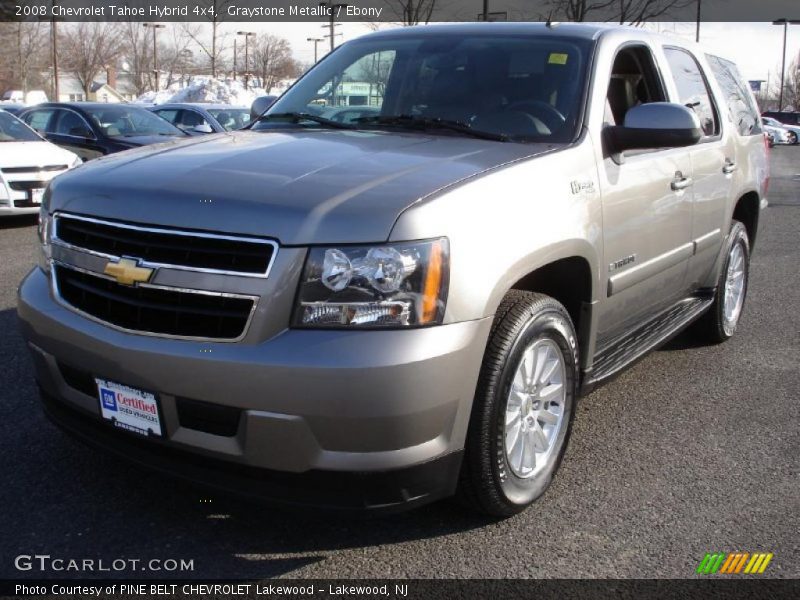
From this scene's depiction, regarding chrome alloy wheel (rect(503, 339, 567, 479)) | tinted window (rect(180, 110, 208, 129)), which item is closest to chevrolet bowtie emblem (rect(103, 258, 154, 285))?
chrome alloy wheel (rect(503, 339, 567, 479))

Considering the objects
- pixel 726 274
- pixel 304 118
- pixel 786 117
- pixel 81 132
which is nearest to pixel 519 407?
pixel 304 118

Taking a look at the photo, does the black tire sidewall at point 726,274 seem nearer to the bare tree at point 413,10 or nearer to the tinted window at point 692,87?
the tinted window at point 692,87

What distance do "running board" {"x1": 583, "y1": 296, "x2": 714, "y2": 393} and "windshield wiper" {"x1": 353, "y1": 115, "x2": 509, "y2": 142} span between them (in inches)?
42.4

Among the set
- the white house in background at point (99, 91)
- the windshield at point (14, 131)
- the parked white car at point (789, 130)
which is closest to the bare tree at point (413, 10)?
the windshield at point (14, 131)

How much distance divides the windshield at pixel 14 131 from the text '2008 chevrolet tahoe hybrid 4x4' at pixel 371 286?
8.08 meters

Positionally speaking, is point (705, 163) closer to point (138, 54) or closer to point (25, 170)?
point (25, 170)

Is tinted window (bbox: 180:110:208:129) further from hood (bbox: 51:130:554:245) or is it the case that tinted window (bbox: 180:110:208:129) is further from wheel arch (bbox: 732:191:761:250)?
hood (bbox: 51:130:554:245)

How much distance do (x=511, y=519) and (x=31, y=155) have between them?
29.4ft

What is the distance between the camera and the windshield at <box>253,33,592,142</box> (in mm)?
3631

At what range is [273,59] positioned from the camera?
62594 mm

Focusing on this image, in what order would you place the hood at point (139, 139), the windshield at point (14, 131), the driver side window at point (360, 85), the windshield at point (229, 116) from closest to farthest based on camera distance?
the driver side window at point (360, 85)
the windshield at point (14, 131)
the hood at point (139, 139)
the windshield at point (229, 116)

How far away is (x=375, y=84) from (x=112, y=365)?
7.51 feet

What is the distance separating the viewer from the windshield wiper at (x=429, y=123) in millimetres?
3543

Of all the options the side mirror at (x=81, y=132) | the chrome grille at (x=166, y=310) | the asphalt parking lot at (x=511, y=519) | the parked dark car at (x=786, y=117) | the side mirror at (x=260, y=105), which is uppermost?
the parked dark car at (x=786, y=117)
